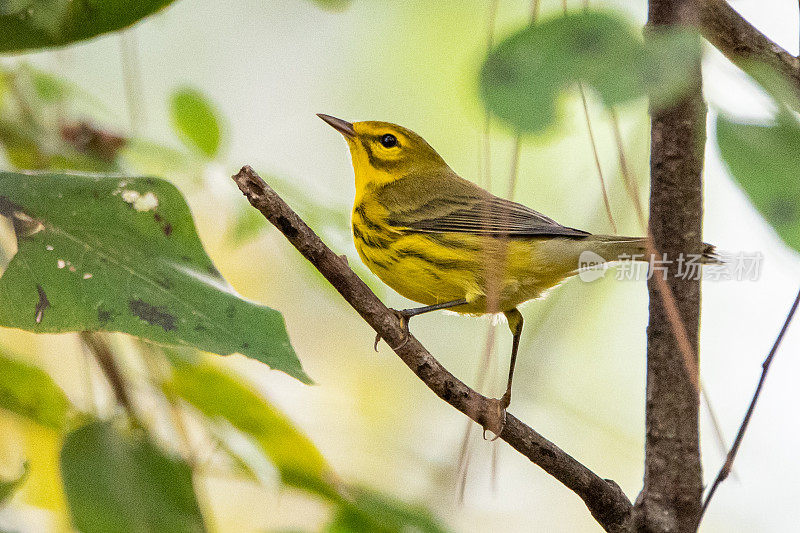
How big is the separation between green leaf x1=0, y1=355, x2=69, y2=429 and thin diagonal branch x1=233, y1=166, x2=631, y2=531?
866 millimetres

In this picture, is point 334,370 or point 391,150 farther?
point 334,370

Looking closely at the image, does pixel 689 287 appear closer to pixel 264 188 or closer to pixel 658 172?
pixel 658 172

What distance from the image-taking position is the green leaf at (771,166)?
123 cm

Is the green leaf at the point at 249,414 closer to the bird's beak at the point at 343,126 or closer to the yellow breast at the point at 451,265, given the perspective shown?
the yellow breast at the point at 451,265

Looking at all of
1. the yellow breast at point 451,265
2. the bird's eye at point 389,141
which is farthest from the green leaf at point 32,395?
the bird's eye at point 389,141

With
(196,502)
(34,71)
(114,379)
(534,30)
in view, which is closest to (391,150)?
(34,71)

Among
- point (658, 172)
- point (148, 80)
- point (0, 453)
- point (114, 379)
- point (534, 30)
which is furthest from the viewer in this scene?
point (148, 80)

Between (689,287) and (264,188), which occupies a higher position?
(689,287)

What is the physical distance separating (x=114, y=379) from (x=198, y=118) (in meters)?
0.86

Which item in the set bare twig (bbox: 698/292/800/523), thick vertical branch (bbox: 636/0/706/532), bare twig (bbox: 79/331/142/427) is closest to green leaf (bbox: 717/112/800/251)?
bare twig (bbox: 698/292/800/523)

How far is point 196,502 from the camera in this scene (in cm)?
184

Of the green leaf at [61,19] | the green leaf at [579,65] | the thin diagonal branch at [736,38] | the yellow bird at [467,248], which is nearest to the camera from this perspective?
the green leaf at [579,65]

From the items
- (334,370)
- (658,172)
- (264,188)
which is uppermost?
(658,172)

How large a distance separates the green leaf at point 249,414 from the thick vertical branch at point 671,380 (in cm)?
82
